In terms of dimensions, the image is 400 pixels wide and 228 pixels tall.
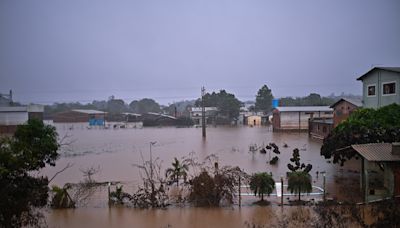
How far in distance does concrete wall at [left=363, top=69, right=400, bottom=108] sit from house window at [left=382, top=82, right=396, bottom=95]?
175mm

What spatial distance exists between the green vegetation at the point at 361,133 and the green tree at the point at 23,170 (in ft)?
32.5

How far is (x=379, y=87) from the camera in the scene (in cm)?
2136

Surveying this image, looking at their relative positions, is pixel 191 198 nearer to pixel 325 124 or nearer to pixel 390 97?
pixel 390 97

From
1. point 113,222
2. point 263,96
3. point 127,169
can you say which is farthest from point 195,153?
point 263,96

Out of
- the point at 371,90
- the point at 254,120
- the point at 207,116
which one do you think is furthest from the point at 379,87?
the point at 207,116

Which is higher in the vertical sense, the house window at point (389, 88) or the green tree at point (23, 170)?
the house window at point (389, 88)

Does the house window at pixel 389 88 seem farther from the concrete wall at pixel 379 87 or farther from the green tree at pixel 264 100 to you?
the green tree at pixel 264 100

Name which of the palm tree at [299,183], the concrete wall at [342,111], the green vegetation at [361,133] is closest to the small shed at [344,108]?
the concrete wall at [342,111]

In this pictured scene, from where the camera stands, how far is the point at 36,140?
8930 mm

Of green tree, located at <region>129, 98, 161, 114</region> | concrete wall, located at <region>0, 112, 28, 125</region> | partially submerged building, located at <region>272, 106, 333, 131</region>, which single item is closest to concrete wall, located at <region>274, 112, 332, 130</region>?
partially submerged building, located at <region>272, 106, 333, 131</region>

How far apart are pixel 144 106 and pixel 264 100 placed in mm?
46645

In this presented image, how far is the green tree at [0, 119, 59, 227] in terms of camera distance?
7.26 metres

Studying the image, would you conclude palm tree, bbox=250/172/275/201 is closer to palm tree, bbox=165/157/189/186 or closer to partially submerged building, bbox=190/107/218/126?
palm tree, bbox=165/157/189/186

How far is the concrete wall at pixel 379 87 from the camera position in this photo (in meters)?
19.8
